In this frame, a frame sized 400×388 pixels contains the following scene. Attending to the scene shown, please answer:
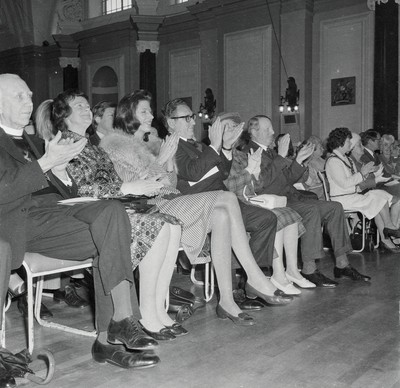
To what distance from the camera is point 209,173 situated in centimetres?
372

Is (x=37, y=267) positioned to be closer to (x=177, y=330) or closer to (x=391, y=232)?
(x=177, y=330)

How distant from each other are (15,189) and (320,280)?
268 cm

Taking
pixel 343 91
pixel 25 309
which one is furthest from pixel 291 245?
pixel 343 91

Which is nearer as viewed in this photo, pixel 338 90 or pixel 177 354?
pixel 177 354

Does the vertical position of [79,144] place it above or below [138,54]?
below

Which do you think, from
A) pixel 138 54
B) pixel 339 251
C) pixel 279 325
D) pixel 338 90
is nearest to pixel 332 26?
pixel 338 90

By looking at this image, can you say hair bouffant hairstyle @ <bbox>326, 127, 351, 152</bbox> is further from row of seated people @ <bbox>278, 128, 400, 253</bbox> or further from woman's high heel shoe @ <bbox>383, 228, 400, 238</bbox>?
woman's high heel shoe @ <bbox>383, 228, 400, 238</bbox>

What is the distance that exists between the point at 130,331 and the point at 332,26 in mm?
10422

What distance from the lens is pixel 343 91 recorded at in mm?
11398

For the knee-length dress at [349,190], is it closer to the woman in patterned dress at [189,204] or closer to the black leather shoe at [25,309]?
the woman in patterned dress at [189,204]

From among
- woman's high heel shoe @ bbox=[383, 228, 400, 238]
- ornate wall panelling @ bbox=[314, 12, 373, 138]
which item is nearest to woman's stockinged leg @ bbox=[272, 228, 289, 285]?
woman's high heel shoe @ bbox=[383, 228, 400, 238]

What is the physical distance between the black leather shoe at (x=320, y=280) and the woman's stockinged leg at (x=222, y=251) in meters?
1.19

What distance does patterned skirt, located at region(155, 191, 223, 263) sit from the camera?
334 centimetres

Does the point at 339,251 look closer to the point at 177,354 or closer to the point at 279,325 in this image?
the point at 279,325
